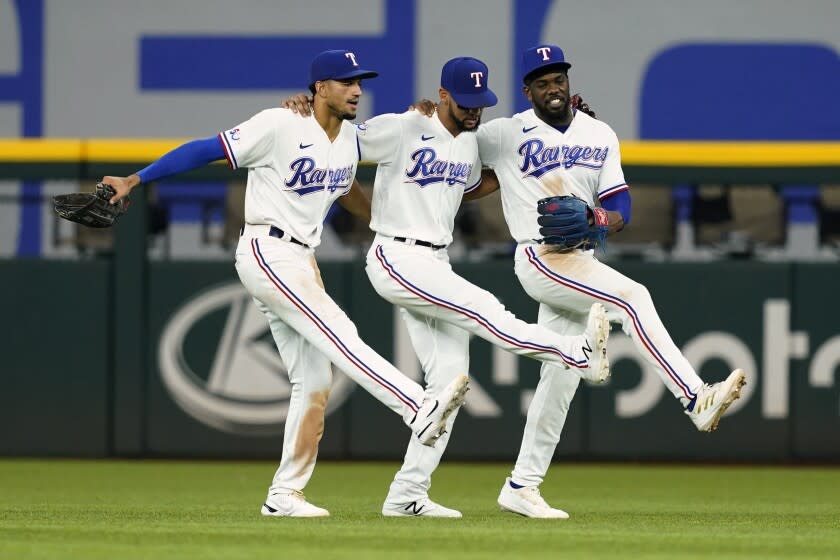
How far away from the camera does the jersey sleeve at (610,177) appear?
19.0ft

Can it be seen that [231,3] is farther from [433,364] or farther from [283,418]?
[433,364]

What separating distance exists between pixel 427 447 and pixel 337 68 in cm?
141

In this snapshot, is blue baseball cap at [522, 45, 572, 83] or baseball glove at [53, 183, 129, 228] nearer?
baseball glove at [53, 183, 129, 228]

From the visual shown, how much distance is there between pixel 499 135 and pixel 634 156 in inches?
105

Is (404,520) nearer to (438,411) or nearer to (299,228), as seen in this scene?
(438,411)

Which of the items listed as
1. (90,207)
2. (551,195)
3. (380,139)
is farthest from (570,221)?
(90,207)

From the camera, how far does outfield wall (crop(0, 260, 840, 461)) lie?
829 cm

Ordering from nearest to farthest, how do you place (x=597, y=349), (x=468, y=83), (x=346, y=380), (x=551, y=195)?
(x=597, y=349)
(x=468, y=83)
(x=551, y=195)
(x=346, y=380)

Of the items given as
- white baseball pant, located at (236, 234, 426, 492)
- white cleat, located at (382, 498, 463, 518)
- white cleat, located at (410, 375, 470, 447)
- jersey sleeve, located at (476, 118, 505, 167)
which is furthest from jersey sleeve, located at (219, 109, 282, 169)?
white cleat, located at (382, 498, 463, 518)

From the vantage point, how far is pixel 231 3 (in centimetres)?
1231

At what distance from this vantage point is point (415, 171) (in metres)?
5.62

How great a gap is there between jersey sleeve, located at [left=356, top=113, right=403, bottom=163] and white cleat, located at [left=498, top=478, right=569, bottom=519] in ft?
4.34

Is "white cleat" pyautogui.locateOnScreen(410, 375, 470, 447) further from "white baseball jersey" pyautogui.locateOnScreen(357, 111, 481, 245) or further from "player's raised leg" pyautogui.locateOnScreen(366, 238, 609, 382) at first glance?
"white baseball jersey" pyautogui.locateOnScreen(357, 111, 481, 245)

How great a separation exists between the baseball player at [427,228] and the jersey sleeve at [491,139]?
2.8 inches
